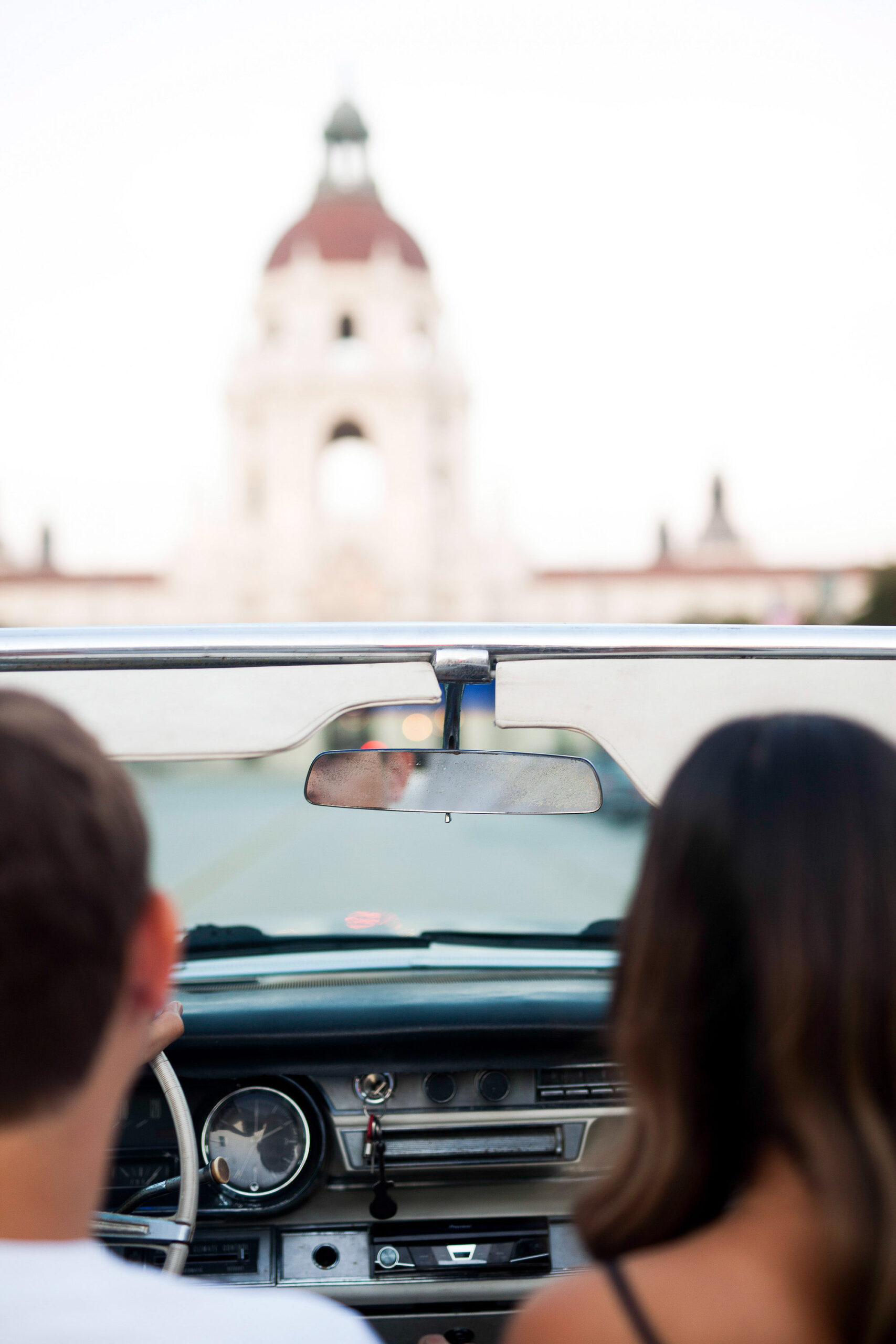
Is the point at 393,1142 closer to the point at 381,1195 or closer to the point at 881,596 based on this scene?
the point at 381,1195

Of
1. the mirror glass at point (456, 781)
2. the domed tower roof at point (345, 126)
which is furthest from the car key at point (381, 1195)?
the domed tower roof at point (345, 126)

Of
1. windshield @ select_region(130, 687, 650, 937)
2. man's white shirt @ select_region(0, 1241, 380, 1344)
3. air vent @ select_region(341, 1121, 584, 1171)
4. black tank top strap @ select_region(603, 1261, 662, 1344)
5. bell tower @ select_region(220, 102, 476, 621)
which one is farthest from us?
bell tower @ select_region(220, 102, 476, 621)

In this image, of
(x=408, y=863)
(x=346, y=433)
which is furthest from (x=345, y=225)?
(x=408, y=863)

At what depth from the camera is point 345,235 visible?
67.1 metres

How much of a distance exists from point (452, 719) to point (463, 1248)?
4.53ft

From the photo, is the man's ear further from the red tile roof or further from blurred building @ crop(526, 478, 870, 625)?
the red tile roof

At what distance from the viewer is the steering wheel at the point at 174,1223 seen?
7.11 feet

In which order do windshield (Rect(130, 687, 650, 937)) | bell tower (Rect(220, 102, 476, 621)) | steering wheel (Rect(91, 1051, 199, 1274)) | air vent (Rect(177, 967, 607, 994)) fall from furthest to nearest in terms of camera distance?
bell tower (Rect(220, 102, 476, 621)), windshield (Rect(130, 687, 650, 937)), air vent (Rect(177, 967, 607, 994)), steering wheel (Rect(91, 1051, 199, 1274))

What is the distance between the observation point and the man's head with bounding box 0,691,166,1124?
104 cm

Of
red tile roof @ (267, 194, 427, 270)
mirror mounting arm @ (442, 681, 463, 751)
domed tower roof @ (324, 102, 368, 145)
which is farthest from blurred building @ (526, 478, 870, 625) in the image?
mirror mounting arm @ (442, 681, 463, 751)

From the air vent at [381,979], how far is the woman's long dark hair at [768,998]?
2.13 metres

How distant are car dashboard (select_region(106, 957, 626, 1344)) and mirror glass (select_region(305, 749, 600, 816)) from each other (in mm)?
792

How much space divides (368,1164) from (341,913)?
1.04 metres

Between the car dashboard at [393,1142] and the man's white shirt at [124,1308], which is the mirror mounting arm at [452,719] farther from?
the man's white shirt at [124,1308]
